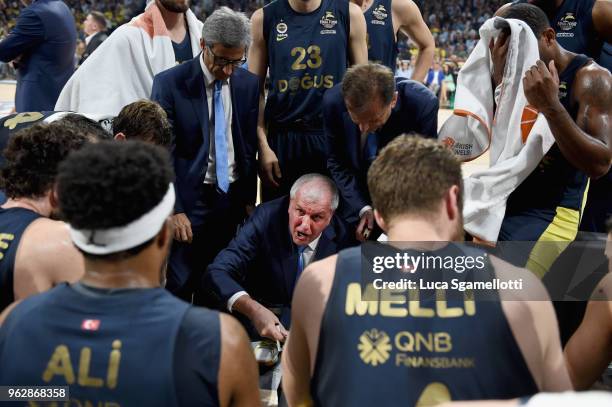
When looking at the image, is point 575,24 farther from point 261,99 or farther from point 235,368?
point 235,368

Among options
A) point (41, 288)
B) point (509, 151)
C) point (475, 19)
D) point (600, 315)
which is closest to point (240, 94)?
point (509, 151)

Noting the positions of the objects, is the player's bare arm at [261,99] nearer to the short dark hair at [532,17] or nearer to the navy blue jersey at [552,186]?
the navy blue jersey at [552,186]

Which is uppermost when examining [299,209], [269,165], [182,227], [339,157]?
[339,157]

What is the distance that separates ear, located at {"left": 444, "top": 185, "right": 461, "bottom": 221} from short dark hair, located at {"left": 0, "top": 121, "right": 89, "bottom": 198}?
1.24 metres

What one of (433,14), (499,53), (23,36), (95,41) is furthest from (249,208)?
(433,14)

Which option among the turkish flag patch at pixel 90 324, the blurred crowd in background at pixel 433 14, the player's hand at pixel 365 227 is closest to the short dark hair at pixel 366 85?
the player's hand at pixel 365 227

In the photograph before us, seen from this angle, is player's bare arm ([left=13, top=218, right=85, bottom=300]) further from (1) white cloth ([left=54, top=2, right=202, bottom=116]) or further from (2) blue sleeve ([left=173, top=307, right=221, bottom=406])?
(1) white cloth ([left=54, top=2, right=202, bottom=116])

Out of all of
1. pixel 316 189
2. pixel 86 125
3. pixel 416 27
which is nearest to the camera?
pixel 86 125

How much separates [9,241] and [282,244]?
68.2 inches

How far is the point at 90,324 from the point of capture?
1501mm

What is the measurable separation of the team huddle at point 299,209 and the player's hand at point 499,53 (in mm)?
10

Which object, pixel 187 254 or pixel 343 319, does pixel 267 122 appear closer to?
pixel 187 254

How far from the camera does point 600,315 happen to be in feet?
7.19

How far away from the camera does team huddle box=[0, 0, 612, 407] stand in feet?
4.98
